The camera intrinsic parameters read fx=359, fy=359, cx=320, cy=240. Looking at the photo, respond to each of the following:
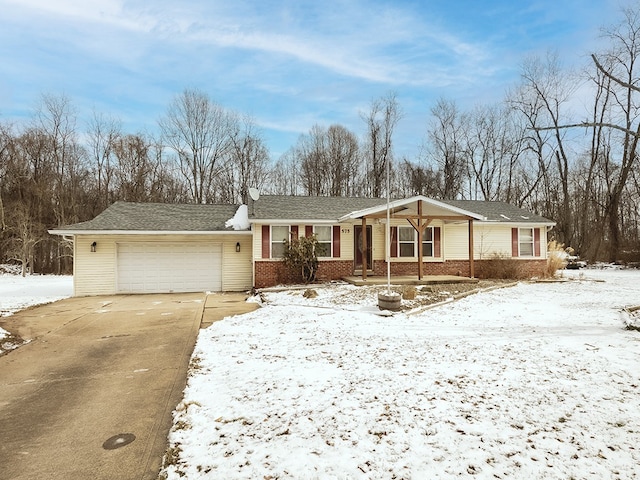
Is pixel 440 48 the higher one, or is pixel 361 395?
pixel 440 48

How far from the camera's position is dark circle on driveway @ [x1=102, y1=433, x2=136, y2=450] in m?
3.12

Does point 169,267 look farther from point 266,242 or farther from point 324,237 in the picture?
point 324,237

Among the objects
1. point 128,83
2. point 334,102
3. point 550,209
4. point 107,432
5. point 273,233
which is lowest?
point 107,432

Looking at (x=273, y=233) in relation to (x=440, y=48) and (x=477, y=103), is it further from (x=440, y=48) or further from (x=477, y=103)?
(x=477, y=103)

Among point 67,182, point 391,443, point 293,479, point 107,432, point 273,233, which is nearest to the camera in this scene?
point 293,479

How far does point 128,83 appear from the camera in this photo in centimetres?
1539

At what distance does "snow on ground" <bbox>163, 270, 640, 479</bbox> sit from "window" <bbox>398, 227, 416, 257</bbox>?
804 centimetres

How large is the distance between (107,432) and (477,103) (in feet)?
109

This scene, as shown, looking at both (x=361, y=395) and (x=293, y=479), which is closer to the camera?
(x=293, y=479)

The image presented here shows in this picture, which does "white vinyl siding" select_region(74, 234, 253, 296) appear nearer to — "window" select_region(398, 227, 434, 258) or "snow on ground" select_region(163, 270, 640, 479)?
"window" select_region(398, 227, 434, 258)

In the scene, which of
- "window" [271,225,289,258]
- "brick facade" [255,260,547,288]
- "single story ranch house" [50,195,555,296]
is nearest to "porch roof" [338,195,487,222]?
"single story ranch house" [50,195,555,296]

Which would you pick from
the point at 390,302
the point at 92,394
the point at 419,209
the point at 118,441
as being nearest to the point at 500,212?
the point at 419,209

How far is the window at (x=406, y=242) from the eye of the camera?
597 inches

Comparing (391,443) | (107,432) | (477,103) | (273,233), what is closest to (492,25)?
(273,233)
